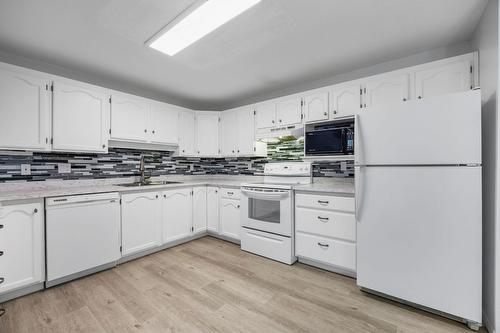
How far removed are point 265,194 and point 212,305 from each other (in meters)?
1.34

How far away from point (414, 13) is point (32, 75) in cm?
349

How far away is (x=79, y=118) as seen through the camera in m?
2.55

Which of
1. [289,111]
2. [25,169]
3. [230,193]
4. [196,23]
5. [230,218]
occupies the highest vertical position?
[196,23]

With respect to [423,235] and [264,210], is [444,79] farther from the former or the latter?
[264,210]

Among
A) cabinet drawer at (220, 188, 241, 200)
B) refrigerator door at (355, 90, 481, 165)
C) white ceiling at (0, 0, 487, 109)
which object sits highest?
white ceiling at (0, 0, 487, 109)

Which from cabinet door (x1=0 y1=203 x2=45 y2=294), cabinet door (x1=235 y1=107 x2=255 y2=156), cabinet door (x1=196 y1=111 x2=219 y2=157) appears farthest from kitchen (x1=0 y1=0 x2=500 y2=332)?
cabinet door (x1=196 y1=111 x2=219 y2=157)

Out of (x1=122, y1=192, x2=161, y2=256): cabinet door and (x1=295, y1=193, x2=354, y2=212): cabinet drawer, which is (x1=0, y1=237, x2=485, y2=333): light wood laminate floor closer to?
(x1=122, y1=192, x2=161, y2=256): cabinet door

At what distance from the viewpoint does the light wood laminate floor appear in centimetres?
161

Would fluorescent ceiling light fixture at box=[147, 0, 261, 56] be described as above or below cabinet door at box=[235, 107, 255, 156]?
above

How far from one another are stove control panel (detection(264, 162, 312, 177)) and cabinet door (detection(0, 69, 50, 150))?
8.71ft

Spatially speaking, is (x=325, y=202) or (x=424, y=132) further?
(x=325, y=202)

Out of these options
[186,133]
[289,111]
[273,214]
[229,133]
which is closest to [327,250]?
[273,214]

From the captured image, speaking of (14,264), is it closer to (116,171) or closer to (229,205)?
(116,171)

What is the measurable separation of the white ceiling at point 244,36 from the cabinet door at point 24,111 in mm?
343
